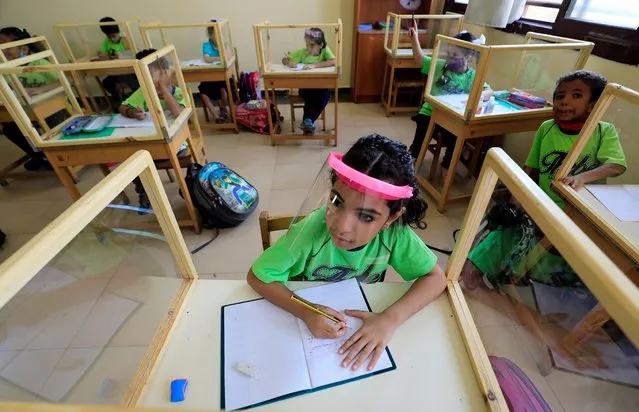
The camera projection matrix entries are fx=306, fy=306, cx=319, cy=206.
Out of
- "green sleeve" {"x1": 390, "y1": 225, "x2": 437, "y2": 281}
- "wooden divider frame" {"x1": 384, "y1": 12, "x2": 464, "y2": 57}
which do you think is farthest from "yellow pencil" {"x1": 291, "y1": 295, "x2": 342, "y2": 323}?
"wooden divider frame" {"x1": 384, "y1": 12, "x2": 464, "y2": 57}

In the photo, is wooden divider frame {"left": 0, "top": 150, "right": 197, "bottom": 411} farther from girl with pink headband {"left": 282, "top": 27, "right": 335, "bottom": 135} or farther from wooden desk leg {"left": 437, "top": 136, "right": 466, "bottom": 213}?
girl with pink headband {"left": 282, "top": 27, "right": 335, "bottom": 135}

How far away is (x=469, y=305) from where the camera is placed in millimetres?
784

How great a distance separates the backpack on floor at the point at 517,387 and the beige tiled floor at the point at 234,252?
2 centimetres

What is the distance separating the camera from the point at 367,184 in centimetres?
69

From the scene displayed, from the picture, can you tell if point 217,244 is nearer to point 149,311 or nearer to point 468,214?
point 149,311

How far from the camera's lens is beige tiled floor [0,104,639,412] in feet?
2.28

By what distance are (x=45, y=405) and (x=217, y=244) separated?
6.28 feet

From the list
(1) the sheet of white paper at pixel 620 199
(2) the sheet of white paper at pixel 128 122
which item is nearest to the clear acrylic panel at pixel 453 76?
(1) the sheet of white paper at pixel 620 199

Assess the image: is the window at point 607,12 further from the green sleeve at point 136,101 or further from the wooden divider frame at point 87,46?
the wooden divider frame at point 87,46

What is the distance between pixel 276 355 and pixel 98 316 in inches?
20.9

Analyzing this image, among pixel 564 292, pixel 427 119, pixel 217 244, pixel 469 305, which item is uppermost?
pixel 564 292

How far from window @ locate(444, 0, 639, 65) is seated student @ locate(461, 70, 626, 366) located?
0.54 meters

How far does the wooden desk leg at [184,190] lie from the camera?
1875mm

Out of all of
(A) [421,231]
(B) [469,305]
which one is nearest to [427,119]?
(A) [421,231]
